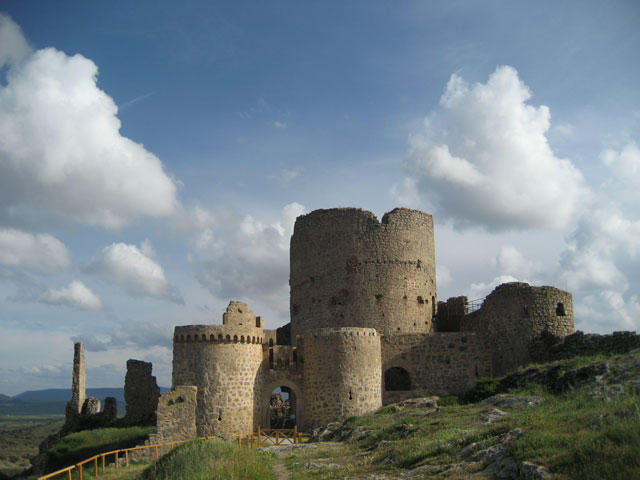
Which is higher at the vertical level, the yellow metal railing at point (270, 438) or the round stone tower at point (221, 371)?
the round stone tower at point (221, 371)

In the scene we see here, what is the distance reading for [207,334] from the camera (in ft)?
83.9

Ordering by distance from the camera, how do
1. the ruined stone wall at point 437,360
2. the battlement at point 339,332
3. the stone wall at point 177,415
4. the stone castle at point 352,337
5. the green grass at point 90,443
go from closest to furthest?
the stone wall at point 177,415 → the stone castle at point 352,337 → the battlement at point 339,332 → the ruined stone wall at point 437,360 → the green grass at point 90,443

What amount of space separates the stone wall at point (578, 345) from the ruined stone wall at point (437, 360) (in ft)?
8.89

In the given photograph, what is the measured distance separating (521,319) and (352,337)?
25.7 ft

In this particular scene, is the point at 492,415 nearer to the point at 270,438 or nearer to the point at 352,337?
the point at 352,337

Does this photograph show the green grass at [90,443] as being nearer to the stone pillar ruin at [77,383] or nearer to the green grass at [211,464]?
the stone pillar ruin at [77,383]

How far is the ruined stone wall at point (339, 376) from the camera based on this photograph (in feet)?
85.3

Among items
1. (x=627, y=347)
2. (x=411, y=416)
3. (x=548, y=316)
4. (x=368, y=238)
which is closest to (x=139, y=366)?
(x=368, y=238)

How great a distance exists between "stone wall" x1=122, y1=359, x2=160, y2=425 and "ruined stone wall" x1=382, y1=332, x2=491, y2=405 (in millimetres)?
14466

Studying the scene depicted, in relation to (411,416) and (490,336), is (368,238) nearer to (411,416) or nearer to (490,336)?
(490,336)

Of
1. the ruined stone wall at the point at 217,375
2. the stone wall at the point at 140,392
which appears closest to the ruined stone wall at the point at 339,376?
the ruined stone wall at the point at 217,375

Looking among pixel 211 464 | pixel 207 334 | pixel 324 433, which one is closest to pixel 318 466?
pixel 211 464

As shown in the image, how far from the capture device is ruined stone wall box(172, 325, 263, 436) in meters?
25.1

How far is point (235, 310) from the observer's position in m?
26.2
